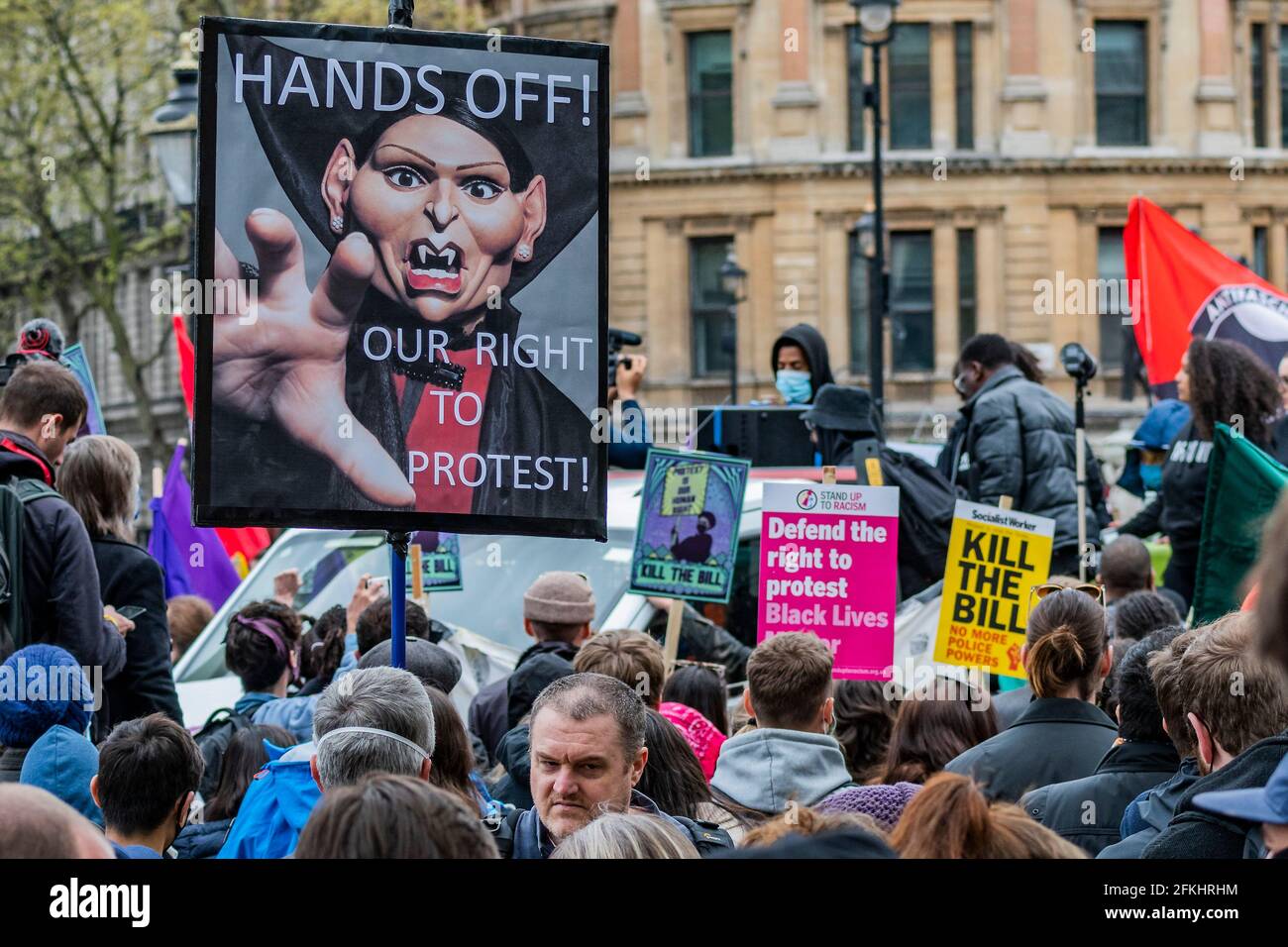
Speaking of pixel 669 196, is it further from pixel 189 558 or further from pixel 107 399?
pixel 189 558

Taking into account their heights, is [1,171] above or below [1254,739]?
above

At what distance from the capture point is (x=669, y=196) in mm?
42406

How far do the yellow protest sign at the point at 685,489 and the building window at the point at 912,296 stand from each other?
33.5 meters

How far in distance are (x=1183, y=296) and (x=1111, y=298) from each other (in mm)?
30070

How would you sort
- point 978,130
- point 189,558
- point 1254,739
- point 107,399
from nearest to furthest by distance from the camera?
point 1254,739 → point 189,558 → point 978,130 → point 107,399

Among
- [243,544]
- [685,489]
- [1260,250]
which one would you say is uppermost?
[1260,250]

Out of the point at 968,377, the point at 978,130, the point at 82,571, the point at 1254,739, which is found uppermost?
the point at 978,130

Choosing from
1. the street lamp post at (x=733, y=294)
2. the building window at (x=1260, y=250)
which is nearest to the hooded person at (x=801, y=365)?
the street lamp post at (x=733, y=294)

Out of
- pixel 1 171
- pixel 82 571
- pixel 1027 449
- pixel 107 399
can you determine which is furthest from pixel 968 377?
pixel 107 399

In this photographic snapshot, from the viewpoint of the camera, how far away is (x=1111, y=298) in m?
41.6

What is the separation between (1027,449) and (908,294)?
33004mm

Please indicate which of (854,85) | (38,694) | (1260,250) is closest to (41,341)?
(38,694)

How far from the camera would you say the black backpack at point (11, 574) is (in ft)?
19.5

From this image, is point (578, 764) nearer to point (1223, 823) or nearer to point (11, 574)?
point (1223, 823)
